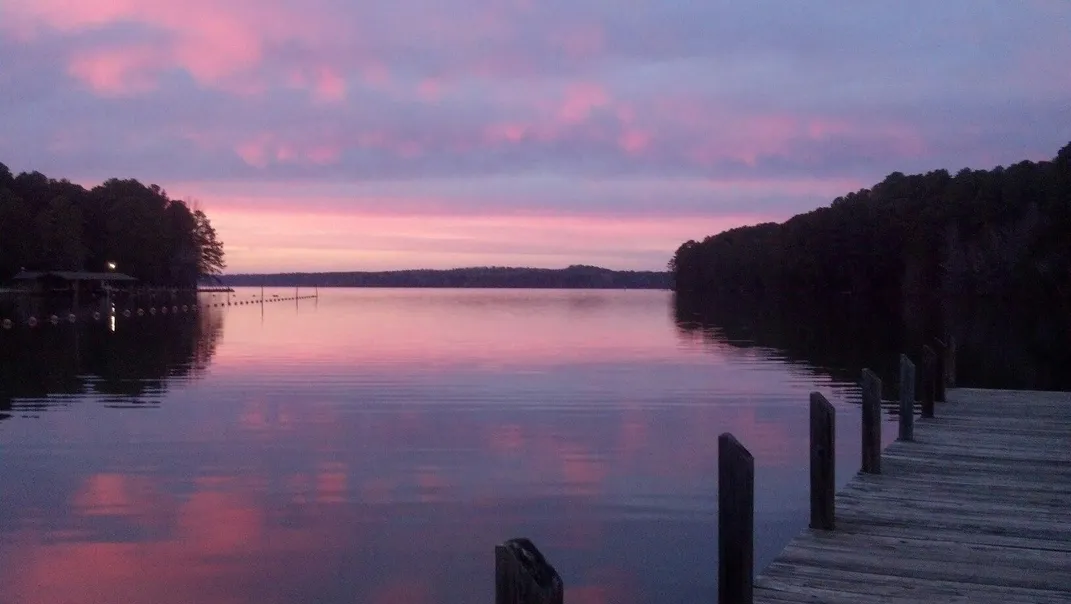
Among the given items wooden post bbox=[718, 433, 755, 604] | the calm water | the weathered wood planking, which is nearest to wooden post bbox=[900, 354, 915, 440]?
the weathered wood planking

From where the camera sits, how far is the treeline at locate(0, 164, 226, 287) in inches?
4040

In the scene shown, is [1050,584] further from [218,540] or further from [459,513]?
[218,540]

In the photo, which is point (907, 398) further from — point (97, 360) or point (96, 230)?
point (96, 230)

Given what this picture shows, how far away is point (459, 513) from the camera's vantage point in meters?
11.8

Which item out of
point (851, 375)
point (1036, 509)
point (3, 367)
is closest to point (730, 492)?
point (1036, 509)

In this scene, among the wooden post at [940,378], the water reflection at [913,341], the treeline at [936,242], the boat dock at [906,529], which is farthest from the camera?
the treeline at [936,242]

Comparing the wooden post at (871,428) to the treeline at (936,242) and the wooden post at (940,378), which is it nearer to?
the wooden post at (940,378)

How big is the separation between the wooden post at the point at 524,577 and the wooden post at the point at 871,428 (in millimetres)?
7307

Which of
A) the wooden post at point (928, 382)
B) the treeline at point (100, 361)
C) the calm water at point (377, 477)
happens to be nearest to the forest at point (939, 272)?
the calm water at point (377, 477)

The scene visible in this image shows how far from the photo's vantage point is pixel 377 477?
13.8 meters

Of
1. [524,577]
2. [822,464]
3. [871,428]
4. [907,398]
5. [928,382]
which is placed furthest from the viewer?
[928,382]

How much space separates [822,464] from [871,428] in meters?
2.34

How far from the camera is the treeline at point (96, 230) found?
337ft

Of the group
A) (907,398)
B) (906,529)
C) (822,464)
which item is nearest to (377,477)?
(907,398)
